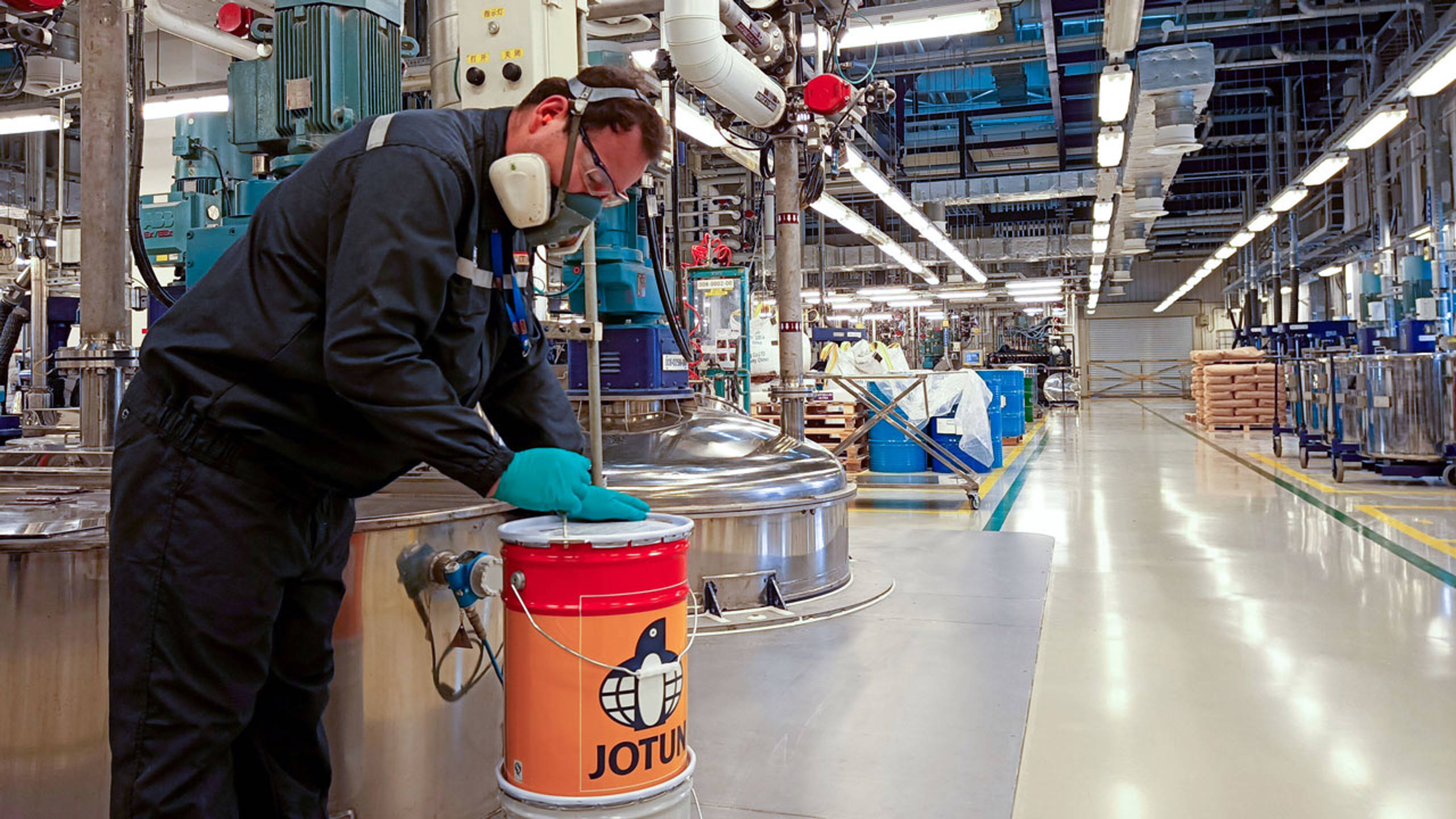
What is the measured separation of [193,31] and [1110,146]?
8.58 metres

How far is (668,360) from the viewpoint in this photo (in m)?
5.05

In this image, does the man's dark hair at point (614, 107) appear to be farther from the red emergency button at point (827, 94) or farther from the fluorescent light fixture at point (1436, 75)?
the fluorescent light fixture at point (1436, 75)

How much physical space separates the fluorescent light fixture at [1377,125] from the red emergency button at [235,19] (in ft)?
30.8

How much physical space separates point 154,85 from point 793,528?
694cm

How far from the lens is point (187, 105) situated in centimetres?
752

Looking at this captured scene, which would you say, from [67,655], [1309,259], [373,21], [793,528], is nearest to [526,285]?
[67,655]

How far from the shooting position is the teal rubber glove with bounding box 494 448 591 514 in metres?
1.58

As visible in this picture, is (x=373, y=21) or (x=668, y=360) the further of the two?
(x=668, y=360)

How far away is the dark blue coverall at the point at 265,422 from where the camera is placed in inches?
56.9

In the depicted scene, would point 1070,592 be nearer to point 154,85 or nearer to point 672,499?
point 672,499

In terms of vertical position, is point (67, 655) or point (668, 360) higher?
point (668, 360)

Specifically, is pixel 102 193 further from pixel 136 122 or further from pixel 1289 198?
pixel 1289 198

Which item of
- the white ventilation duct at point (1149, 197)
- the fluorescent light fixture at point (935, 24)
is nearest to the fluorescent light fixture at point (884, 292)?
the white ventilation duct at point (1149, 197)

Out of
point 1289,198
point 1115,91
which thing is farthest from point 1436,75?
point 1289,198
